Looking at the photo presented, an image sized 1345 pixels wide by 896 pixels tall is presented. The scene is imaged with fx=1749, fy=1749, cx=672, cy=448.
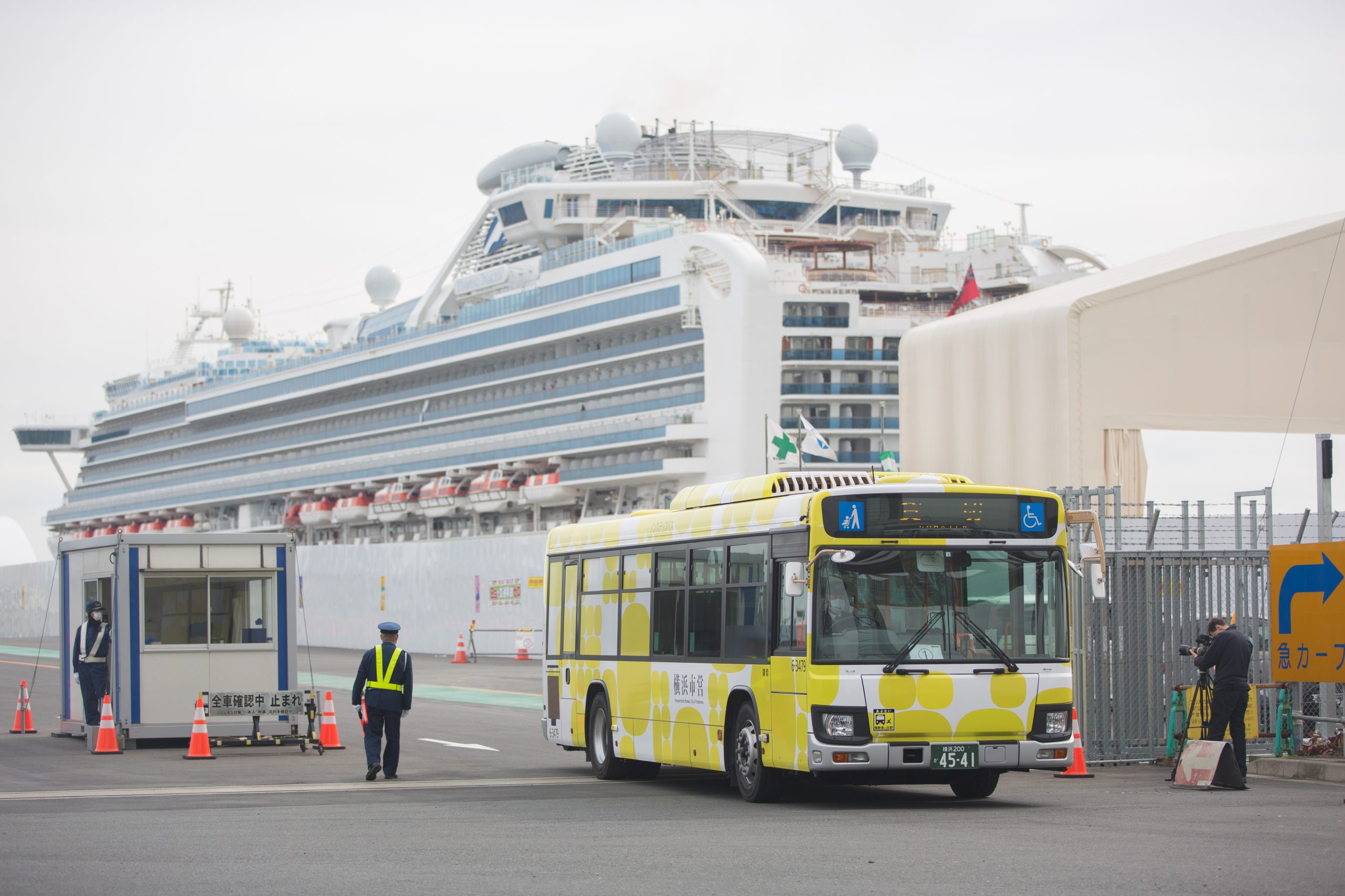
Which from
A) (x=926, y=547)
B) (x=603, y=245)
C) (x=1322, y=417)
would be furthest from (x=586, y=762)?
(x=603, y=245)

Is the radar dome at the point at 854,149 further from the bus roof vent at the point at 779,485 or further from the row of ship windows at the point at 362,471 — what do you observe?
the bus roof vent at the point at 779,485

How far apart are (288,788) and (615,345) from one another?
47.9 metres

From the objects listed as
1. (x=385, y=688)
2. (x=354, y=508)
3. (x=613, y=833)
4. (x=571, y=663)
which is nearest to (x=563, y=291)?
(x=354, y=508)

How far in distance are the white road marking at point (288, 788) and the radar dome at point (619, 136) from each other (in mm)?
55897

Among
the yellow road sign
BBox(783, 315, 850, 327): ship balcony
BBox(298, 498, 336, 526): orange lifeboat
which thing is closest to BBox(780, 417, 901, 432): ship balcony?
BBox(783, 315, 850, 327): ship balcony

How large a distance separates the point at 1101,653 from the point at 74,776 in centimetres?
957

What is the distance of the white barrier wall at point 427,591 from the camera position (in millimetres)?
47188

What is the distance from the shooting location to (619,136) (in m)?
69.8

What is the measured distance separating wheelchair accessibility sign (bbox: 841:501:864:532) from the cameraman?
3497 millimetres

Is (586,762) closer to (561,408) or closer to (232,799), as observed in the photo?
(232,799)

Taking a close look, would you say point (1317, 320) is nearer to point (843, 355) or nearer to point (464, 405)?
point (843, 355)

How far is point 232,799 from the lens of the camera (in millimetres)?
13883

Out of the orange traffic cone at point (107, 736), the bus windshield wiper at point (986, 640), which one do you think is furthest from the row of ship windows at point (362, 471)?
the bus windshield wiper at point (986, 640)

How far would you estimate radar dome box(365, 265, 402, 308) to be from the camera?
3516 inches
